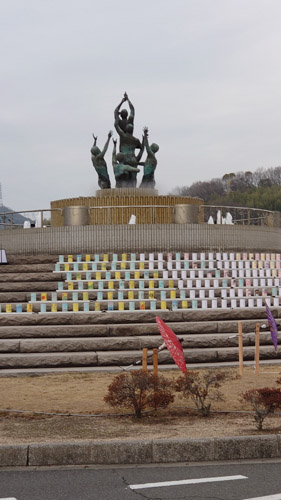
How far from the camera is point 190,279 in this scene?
54.0 ft

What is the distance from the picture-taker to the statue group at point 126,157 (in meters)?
26.3

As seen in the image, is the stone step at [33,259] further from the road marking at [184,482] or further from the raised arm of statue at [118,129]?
the road marking at [184,482]

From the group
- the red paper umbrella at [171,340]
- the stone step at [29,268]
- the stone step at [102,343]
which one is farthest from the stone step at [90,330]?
the red paper umbrella at [171,340]

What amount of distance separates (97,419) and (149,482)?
7.72ft

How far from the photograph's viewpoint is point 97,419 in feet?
26.2

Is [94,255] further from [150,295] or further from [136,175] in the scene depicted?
[136,175]

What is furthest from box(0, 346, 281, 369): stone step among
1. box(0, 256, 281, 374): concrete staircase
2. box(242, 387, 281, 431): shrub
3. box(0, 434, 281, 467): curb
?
box(0, 434, 281, 467): curb

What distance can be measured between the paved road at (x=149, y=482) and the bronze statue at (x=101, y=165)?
20.8 m

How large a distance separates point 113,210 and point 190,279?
5.06 m

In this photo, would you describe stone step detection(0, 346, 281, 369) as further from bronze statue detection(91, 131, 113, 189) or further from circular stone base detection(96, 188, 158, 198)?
bronze statue detection(91, 131, 113, 189)

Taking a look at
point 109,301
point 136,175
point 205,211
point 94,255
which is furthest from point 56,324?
point 136,175

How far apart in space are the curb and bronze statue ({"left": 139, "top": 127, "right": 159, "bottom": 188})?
20662mm

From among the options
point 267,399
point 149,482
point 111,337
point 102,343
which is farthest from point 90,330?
point 149,482

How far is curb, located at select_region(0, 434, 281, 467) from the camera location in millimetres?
6305
